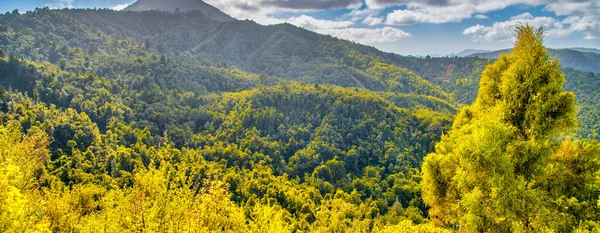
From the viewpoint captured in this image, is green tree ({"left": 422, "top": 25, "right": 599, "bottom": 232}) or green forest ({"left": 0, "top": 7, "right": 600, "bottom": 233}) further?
green forest ({"left": 0, "top": 7, "right": 600, "bottom": 233})

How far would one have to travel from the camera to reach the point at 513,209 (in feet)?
41.8

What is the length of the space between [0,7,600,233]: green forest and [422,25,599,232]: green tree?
0.06 metres

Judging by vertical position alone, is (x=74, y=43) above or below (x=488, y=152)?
above

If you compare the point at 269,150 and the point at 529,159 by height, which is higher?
the point at 529,159

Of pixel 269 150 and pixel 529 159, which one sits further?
pixel 269 150

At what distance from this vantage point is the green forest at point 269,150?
42.5ft

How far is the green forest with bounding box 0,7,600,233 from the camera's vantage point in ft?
42.5

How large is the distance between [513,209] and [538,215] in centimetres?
82

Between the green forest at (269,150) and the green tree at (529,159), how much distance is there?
0.18ft

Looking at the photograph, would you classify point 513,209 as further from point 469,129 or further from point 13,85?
point 13,85

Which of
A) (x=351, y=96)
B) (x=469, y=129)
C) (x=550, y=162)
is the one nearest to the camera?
(x=550, y=162)

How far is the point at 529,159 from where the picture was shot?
505 inches

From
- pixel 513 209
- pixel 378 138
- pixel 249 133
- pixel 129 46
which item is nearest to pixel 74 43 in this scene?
pixel 129 46

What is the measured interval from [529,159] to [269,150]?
7201cm
